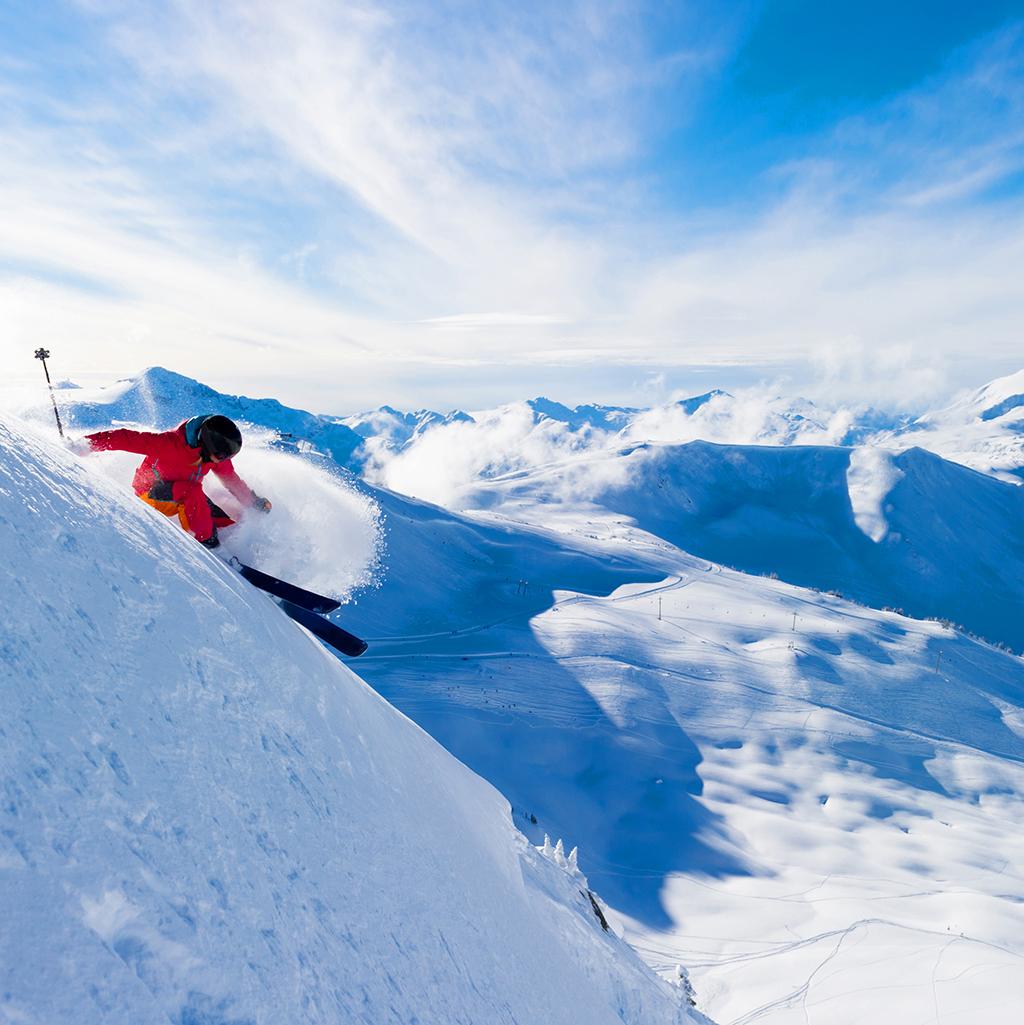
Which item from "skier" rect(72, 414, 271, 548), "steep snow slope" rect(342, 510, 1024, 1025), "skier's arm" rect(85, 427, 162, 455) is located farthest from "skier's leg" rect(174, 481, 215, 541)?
"steep snow slope" rect(342, 510, 1024, 1025)

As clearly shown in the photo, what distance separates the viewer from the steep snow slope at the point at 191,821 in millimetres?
2543

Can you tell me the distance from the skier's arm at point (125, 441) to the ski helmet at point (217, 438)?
618mm

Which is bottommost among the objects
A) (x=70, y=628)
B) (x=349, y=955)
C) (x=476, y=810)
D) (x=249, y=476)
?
(x=476, y=810)

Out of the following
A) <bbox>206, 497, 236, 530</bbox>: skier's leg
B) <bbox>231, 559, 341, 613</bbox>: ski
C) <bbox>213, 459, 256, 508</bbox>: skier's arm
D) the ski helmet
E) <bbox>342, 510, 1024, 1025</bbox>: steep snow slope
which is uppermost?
the ski helmet

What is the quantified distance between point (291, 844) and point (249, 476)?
22.8 ft

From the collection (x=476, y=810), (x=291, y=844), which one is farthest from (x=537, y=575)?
(x=291, y=844)

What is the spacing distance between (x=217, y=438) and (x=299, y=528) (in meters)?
2.41

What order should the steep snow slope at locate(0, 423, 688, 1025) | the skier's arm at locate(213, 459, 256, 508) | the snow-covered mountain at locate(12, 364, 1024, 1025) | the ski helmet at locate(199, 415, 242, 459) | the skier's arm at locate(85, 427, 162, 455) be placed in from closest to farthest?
1. the steep snow slope at locate(0, 423, 688, 1025)
2. the skier's arm at locate(85, 427, 162, 455)
3. the ski helmet at locate(199, 415, 242, 459)
4. the skier's arm at locate(213, 459, 256, 508)
5. the snow-covered mountain at locate(12, 364, 1024, 1025)

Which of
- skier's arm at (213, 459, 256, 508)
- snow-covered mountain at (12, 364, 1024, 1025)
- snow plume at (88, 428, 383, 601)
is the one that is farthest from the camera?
snow-covered mountain at (12, 364, 1024, 1025)

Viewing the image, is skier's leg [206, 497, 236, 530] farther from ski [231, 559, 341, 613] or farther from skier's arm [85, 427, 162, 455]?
skier's arm [85, 427, 162, 455]

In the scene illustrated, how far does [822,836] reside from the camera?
39.5 metres

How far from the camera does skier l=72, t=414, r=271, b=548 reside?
7.51 m

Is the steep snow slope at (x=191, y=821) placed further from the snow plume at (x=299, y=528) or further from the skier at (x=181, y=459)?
the snow plume at (x=299, y=528)

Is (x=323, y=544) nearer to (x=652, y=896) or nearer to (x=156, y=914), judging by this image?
(x=156, y=914)
